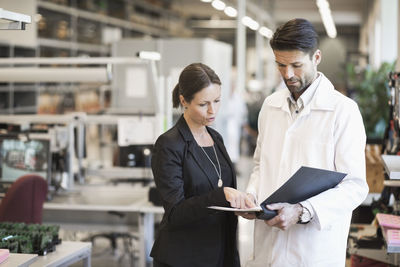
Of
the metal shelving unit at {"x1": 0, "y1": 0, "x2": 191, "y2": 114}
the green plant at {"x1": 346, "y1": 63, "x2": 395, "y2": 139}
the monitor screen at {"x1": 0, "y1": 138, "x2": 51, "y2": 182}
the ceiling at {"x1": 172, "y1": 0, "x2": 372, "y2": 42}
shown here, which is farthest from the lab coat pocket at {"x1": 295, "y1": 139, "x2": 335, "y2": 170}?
the ceiling at {"x1": 172, "y1": 0, "x2": 372, "y2": 42}

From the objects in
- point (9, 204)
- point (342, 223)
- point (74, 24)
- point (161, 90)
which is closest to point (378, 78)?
point (161, 90)

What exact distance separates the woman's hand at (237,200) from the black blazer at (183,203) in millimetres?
122

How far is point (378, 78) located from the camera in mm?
6902

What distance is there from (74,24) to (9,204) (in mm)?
7326

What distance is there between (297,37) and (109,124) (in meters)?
4.34

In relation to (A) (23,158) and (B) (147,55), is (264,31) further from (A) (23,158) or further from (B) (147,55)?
(A) (23,158)

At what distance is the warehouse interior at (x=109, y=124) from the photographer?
11.6ft

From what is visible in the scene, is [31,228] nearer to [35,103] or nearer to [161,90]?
[161,90]

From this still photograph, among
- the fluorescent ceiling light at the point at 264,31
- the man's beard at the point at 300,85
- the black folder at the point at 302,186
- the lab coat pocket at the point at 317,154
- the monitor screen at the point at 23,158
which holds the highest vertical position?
the fluorescent ceiling light at the point at 264,31

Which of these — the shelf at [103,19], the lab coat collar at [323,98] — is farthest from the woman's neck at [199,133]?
the shelf at [103,19]

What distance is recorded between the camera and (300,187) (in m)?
2.14

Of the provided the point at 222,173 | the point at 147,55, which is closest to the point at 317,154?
the point at 222,173

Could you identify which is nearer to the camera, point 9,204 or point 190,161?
point 190,161

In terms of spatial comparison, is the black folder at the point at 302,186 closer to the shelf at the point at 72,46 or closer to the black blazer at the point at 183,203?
the black blazer at the point at 183,203
